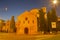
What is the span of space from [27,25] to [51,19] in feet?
42.8

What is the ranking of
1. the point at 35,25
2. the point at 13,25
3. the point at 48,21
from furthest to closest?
the point at 13,25 < the point at 35,25 < the point at 48,21

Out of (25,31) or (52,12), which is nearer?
(52,12)

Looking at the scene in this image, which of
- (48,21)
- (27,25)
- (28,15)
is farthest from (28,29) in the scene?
(48,21)

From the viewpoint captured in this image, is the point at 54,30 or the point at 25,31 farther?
the point at 25,31

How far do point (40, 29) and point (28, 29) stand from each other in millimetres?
7401

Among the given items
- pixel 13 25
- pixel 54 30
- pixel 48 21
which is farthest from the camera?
pixel 13 25

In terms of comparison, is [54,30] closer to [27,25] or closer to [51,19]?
[51,19]

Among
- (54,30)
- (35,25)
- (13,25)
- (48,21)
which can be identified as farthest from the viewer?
(13,25)

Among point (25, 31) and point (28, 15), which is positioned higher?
point (28, 15)

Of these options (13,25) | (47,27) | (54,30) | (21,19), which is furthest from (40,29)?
(13,25)

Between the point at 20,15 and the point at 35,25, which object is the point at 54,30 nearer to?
the point at 35,25

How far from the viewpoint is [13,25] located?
7475cm

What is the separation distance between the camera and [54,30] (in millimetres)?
51469

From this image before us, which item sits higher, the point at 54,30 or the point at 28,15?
the point at 28,15
